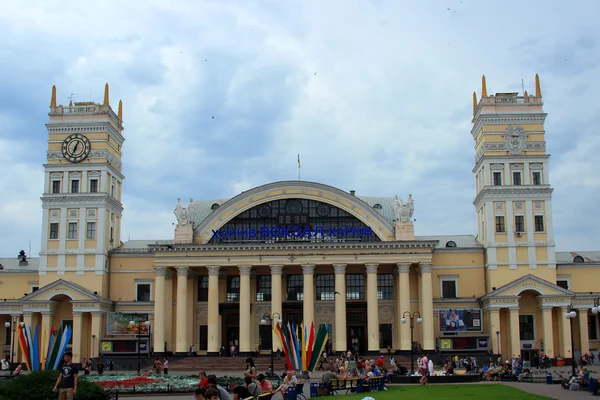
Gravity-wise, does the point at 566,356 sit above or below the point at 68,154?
below

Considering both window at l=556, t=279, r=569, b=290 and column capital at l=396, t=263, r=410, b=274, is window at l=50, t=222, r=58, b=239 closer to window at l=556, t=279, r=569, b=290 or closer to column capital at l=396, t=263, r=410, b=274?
column capital at l=396, t=263, r=410, b=274

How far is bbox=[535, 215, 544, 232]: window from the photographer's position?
75062 mm

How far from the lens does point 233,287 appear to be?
7875 centimetres

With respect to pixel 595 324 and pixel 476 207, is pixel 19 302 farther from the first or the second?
pixel 595 324

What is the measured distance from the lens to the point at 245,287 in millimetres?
73812

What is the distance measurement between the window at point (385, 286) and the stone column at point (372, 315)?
196 inches

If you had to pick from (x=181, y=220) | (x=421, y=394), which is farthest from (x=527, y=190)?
(x=421, y=394)

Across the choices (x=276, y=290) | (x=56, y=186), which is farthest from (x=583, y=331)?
(x=56, y=186)

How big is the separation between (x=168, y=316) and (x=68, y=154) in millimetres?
19340

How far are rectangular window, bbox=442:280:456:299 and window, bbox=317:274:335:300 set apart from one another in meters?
11.0

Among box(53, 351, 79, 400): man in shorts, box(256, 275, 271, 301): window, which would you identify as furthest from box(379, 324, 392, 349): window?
box(53, 351, 79, 400): man in shorts

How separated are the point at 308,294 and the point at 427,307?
11.1m

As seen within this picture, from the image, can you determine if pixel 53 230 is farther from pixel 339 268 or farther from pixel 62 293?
pixel 339 268

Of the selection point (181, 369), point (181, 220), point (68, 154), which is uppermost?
point (68, 154)
